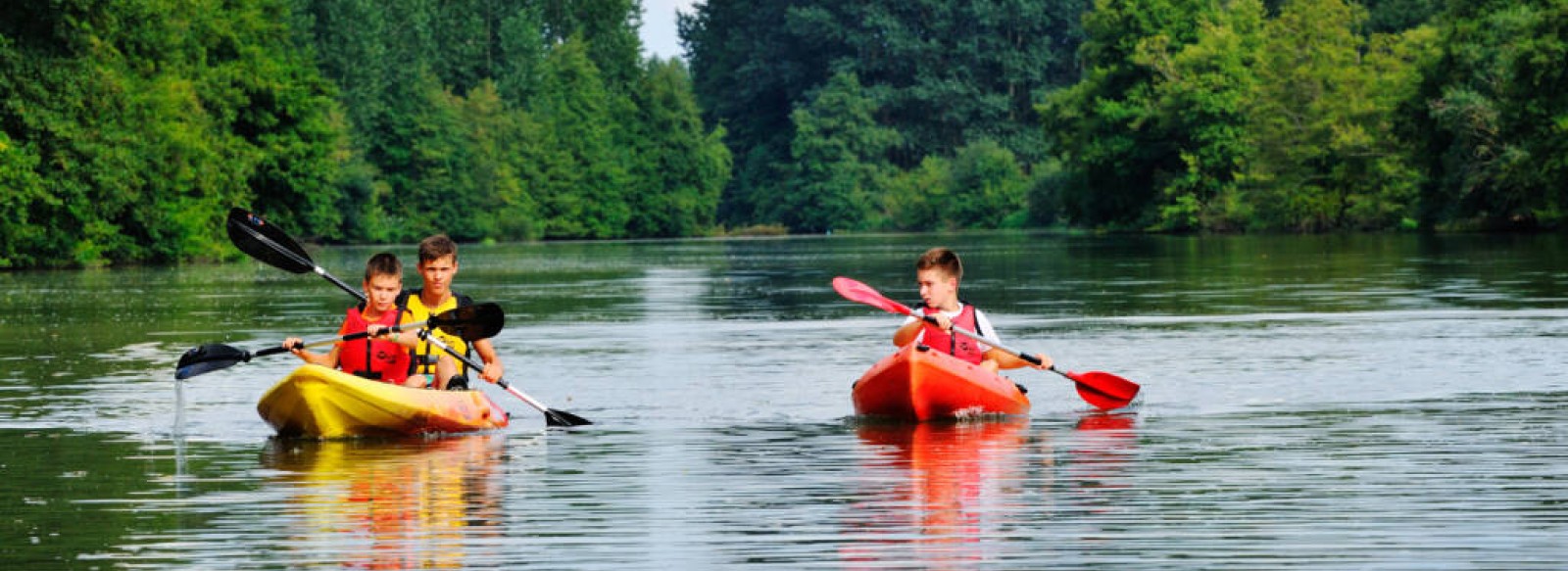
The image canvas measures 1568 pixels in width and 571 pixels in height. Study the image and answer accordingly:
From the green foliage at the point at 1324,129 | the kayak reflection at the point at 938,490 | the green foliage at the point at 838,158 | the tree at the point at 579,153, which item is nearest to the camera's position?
the kayak reflection at the point at 938,490

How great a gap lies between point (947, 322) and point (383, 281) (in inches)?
151

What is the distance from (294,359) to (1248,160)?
6821cm

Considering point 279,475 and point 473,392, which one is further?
point 473,392

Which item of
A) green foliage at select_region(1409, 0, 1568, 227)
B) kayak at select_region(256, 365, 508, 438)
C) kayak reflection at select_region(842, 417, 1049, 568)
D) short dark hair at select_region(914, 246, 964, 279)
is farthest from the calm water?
green foliage at select_region(1409, 0, 1568, 227)

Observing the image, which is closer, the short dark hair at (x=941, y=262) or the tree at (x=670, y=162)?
the short dark hair at (x=941, y=262)

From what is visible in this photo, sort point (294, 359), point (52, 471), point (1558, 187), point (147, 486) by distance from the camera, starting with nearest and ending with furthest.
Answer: point (147, 486), point (52, 471), point (294, 359), point (1558, 187)

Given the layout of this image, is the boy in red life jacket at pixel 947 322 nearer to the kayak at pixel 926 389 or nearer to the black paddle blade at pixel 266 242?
the kayak at pixel 926 389

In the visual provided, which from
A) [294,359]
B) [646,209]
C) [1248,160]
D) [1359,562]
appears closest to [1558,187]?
[1248,160]

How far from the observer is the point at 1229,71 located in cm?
9175

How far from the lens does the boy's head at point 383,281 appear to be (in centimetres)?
1647

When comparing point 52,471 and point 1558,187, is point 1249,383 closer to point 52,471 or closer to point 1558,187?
point 52,471

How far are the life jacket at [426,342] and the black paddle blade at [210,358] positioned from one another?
1.14 meters

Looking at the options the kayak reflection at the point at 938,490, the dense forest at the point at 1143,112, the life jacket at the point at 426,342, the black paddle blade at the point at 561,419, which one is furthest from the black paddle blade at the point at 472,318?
the dense forest at the point at 1143,112

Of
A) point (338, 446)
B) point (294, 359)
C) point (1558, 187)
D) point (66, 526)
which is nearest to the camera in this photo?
point (66, 526)
